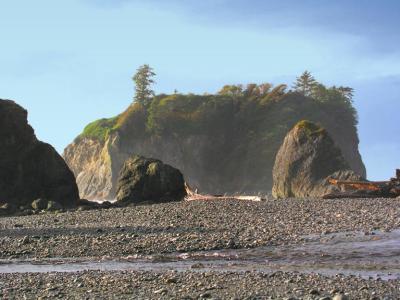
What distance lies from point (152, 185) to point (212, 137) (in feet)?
219

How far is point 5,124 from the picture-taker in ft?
146

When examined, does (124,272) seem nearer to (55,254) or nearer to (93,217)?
(55,254)

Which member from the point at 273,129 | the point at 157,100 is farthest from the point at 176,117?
the point at 273,129

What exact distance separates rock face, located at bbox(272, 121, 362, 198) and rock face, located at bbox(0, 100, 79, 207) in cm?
1508

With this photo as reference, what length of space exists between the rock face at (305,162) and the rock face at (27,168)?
1508cm

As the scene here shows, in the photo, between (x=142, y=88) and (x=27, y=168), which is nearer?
(x=27, y=168)

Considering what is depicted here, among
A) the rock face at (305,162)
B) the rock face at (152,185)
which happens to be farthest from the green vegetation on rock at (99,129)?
the rock face at (152,185)

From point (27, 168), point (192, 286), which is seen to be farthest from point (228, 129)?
point (192, 286)

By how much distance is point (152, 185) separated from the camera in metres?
Answer: 37.2

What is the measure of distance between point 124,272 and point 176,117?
93.9 metres

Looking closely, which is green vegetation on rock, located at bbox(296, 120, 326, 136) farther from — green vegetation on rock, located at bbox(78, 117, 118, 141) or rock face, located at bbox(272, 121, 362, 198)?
green vegetation on rock, located at bbox(78, 117, 118, 141)

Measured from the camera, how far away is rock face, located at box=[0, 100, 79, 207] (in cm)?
4178

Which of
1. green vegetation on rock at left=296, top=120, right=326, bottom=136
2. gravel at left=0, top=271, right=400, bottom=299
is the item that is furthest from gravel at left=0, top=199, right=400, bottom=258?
green vegetation on rock at left=296, top=120, right=326, bottom=136

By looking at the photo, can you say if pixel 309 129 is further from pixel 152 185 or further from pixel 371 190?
pixel 152 185
